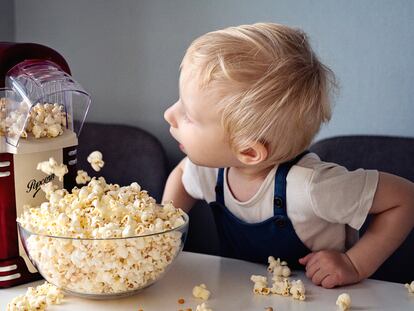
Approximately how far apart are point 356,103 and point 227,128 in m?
0.71

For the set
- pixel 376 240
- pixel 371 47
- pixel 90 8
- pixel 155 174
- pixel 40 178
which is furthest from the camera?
pixel 90 8

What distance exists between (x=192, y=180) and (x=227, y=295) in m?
0.36

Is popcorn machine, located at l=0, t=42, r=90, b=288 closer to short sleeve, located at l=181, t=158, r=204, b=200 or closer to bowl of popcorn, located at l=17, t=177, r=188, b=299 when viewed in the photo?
bowl of popcorn, located at l=17, t=177, r=188, b=299

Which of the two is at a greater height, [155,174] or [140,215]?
[140,215]

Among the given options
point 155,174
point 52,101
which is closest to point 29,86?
point 52,101

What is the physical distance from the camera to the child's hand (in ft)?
3.59

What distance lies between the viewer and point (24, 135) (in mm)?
1029

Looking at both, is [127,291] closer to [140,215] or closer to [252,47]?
[140,215]

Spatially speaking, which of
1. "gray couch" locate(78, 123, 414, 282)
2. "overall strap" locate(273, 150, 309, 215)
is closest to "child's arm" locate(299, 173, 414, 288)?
"overall strap" locate(273, 150, 309, 215)

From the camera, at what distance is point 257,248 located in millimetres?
1278

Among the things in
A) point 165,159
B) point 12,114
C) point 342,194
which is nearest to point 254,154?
Answer: point 342,194

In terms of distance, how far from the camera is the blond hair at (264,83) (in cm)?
108

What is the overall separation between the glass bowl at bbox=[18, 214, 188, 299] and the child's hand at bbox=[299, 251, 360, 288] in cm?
25

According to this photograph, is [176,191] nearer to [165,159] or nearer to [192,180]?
[192,180]
